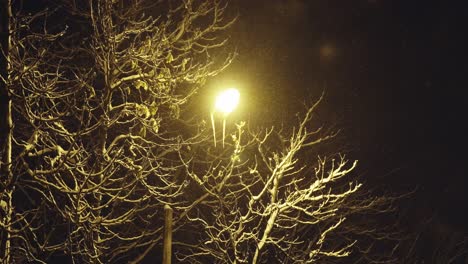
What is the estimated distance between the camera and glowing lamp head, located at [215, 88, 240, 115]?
841cm

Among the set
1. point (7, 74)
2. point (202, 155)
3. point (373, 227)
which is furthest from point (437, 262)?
point (7, 74)

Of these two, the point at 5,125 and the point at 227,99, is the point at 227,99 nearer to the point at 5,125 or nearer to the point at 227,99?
the point at 227,99

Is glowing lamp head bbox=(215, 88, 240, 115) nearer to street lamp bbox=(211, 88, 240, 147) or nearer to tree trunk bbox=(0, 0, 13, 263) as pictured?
street lamp bbox=(211, 88, 240, 147)

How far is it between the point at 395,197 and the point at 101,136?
34.8 feet

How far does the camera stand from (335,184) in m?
19.7

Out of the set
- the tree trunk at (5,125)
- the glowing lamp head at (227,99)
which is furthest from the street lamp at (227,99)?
the tree trunk at (5,125)

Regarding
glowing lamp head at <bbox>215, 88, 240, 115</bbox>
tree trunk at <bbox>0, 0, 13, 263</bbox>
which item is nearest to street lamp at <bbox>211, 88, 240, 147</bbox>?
glowing lamp head at <bbox>215, 88, 240, 115</bbox>

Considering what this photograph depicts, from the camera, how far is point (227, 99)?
27.6 feet

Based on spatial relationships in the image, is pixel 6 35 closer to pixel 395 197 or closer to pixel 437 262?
pixel 395 197

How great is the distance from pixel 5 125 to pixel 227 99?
433 cm

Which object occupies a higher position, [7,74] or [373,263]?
[7,74]

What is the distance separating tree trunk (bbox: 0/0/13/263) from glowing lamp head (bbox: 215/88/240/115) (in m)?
3.76

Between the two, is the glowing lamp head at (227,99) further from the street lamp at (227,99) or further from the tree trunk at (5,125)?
the tree trunk at (5,125)

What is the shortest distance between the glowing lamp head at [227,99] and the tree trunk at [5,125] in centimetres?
376
